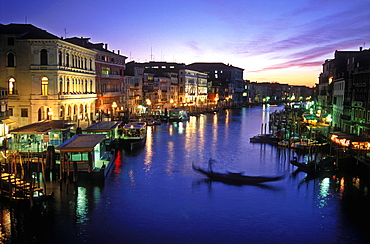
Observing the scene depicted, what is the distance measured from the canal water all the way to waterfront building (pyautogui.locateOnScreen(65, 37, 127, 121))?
18.8 meters

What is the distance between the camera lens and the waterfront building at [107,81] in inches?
1517

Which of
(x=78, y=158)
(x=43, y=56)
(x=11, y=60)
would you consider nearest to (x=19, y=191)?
(x=78, y=158)

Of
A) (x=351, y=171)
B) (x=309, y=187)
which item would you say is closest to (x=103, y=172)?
(x=309, y=187)

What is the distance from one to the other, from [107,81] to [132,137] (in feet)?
45.4

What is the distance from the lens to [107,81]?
4106 cm

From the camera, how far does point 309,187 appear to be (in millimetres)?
17750

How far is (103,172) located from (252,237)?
7897 mm

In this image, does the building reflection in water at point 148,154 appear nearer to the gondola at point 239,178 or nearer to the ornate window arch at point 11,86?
the gondola at point 239,178

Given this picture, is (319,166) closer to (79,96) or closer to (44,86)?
(44,86)

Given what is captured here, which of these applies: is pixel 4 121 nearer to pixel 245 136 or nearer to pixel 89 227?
pixel 89 227

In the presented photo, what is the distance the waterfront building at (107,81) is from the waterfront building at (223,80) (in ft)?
167

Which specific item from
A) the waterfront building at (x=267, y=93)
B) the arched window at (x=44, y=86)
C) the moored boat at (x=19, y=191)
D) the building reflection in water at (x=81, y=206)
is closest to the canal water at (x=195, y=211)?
the building reflection in water at (x=81, y=206)

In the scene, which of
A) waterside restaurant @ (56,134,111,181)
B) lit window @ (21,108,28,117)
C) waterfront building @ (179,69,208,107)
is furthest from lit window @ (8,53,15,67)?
waterfront building @ (179,69,208,107)

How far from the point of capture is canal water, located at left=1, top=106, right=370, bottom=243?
1230cm
